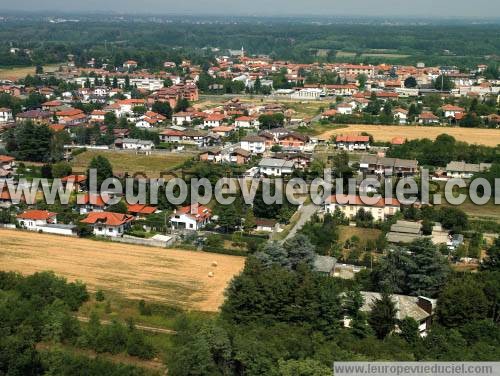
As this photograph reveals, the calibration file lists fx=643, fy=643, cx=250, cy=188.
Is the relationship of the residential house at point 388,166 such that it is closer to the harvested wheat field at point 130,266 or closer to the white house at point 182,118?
the harvested wheat field at point 130,266

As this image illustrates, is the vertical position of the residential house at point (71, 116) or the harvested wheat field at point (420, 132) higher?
the residential house at point (71, 116)

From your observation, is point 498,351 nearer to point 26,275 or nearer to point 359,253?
point 359,253

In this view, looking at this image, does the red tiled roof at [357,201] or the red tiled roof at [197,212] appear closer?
the red tiled roof at [197,212]

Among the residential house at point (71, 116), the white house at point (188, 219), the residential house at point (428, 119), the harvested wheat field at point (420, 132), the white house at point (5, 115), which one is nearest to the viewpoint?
the white house at point (188, 219)

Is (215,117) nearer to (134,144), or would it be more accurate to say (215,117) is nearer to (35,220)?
(134,144)

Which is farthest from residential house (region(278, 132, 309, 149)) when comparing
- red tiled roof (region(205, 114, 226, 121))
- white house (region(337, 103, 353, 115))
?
white house (region(337, 103, 353, 115))

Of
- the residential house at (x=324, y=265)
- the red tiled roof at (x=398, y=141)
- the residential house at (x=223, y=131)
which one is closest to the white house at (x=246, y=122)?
the residential house at (x=223, y=131)

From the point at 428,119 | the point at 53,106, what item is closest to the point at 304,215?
the point at 428,119
